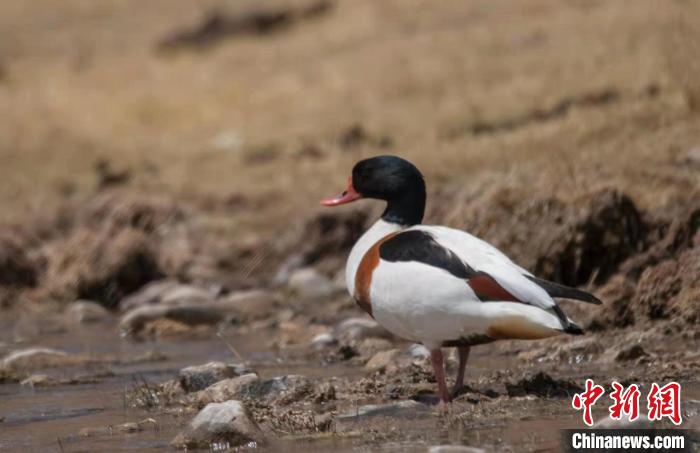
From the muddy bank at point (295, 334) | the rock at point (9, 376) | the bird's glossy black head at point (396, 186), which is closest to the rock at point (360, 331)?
the muddy bank at point (295, 334)

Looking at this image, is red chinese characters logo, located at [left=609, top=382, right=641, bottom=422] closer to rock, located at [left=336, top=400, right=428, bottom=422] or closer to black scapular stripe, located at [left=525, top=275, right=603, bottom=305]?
black scapular stripe, located at [left=525, top=275, right=603, bottom=305]

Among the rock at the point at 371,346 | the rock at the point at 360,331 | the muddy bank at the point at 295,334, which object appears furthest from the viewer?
the rock at the point at 360,331

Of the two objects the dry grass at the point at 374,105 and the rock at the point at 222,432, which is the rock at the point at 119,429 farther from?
the dry grass at the point at 374,105

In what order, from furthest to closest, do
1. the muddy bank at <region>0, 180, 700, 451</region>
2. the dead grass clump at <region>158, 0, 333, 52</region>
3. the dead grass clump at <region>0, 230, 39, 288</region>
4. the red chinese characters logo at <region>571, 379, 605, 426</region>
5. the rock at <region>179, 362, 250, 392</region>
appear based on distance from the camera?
the dead grass clump at <region>158, 0, 333, 52</region>
the dead grass clump at <region>0, 230, 39, 288</region>
the rock at <region>179, 362, 250, 392</region>
the muddy bank at <region>0, 180, 700, 451</region>
the red chinese characters logo at <region>571, 379, 605, 426</region>

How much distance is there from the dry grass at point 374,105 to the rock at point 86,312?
7.75ft

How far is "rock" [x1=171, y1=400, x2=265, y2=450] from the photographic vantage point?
257 inches

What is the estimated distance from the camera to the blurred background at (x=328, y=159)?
1067 centimetres

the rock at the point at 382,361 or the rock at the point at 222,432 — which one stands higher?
the rock at the point at 222,432

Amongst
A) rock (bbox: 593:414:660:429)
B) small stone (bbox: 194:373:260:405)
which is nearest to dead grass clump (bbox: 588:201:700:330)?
small stone (bbox: 194:373:260:405)

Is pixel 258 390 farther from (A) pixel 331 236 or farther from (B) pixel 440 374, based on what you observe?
(A) pixel 331 236

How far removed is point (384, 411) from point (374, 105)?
12712mm

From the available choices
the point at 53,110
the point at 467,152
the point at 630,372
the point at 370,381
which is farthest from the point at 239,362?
the point at 53,110

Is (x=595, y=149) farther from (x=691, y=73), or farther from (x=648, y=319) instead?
(x=648, y=319)

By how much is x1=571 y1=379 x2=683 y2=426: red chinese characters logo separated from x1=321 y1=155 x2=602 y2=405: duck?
36 cm
